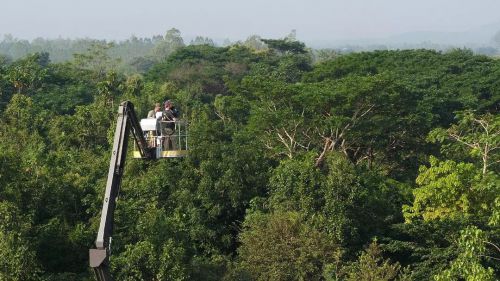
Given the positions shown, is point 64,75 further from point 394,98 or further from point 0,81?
point 394,98

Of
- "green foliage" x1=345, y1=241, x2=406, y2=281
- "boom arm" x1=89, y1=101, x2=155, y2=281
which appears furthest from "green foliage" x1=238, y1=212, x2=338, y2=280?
"boom arm" x1=89, y1=101, x2=155, y2=281

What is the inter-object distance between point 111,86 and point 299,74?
69.4 feet

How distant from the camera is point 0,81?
37719 mm

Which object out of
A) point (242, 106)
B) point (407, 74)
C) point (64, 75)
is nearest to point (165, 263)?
point (242, 106)

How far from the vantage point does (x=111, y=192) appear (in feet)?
26.2

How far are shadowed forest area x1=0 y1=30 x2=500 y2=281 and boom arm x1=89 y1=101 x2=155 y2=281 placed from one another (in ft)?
22.0

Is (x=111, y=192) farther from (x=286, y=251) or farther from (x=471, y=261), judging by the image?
(x=286, y=251)

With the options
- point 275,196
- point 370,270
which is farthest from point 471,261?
point 275,196

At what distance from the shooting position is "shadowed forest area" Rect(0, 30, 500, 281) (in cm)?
1575

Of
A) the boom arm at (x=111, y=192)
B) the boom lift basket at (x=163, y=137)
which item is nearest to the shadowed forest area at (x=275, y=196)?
the boom lift basket at (x=163, y=137)

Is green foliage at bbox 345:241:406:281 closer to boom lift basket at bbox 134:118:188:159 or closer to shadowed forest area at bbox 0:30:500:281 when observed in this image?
shadowed forest area at bbox 0:30:500:281

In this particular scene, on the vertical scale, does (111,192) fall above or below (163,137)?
below

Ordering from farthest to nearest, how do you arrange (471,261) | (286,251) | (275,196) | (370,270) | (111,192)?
1. (275,196)
2. (286,251)
3. (370,270)
4. (471,261)
5. (111,192)

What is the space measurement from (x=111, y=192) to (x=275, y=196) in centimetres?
1150
